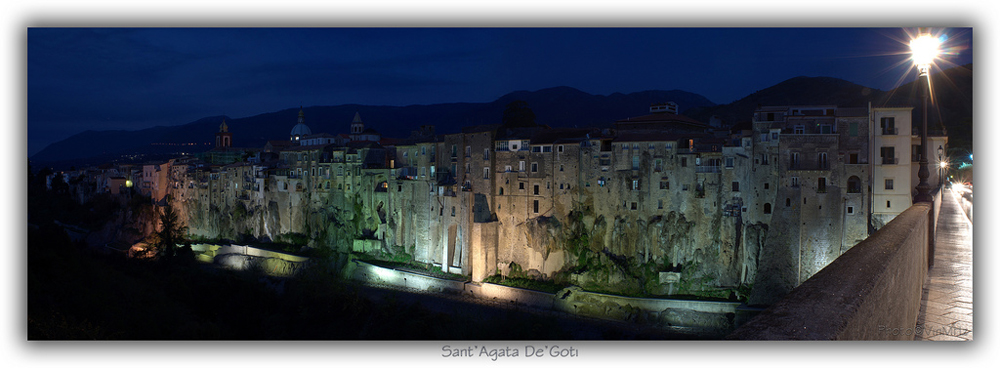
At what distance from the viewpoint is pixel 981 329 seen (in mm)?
6055

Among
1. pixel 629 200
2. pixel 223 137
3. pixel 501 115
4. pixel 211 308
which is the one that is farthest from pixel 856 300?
pixel 223 137

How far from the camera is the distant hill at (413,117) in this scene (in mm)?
29031

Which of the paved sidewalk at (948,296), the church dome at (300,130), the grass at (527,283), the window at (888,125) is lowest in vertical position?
the grass at (527,283)

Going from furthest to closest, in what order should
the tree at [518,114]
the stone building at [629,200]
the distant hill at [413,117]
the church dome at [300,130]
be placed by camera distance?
the church dome at [300,130], the tree at [518,114], the distant hill at [413,117], the stone building at [629,200]

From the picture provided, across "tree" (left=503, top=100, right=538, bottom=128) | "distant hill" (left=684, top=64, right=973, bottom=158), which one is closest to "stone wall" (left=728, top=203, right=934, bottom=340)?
"distant hill" (left=684, top=64, right=973, bottom=158)

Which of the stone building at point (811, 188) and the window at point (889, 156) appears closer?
the window at point (889, 156)

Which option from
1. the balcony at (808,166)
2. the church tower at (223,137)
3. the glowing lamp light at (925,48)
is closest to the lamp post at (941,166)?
the balcony at (808,166)

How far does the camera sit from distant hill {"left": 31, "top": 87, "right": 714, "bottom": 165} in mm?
29031

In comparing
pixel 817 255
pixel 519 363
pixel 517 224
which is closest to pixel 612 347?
pixel 519 363

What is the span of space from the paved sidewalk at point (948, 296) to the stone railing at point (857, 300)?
23 cm

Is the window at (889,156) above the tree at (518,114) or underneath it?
underneath

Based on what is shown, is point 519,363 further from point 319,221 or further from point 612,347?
point 319,221

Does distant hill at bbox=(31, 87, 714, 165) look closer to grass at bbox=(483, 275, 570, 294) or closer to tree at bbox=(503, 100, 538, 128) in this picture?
tree at bbox=(503, 100, 538, 128)

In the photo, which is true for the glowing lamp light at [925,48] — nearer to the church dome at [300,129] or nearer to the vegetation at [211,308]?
the vegetation at [211,308]
